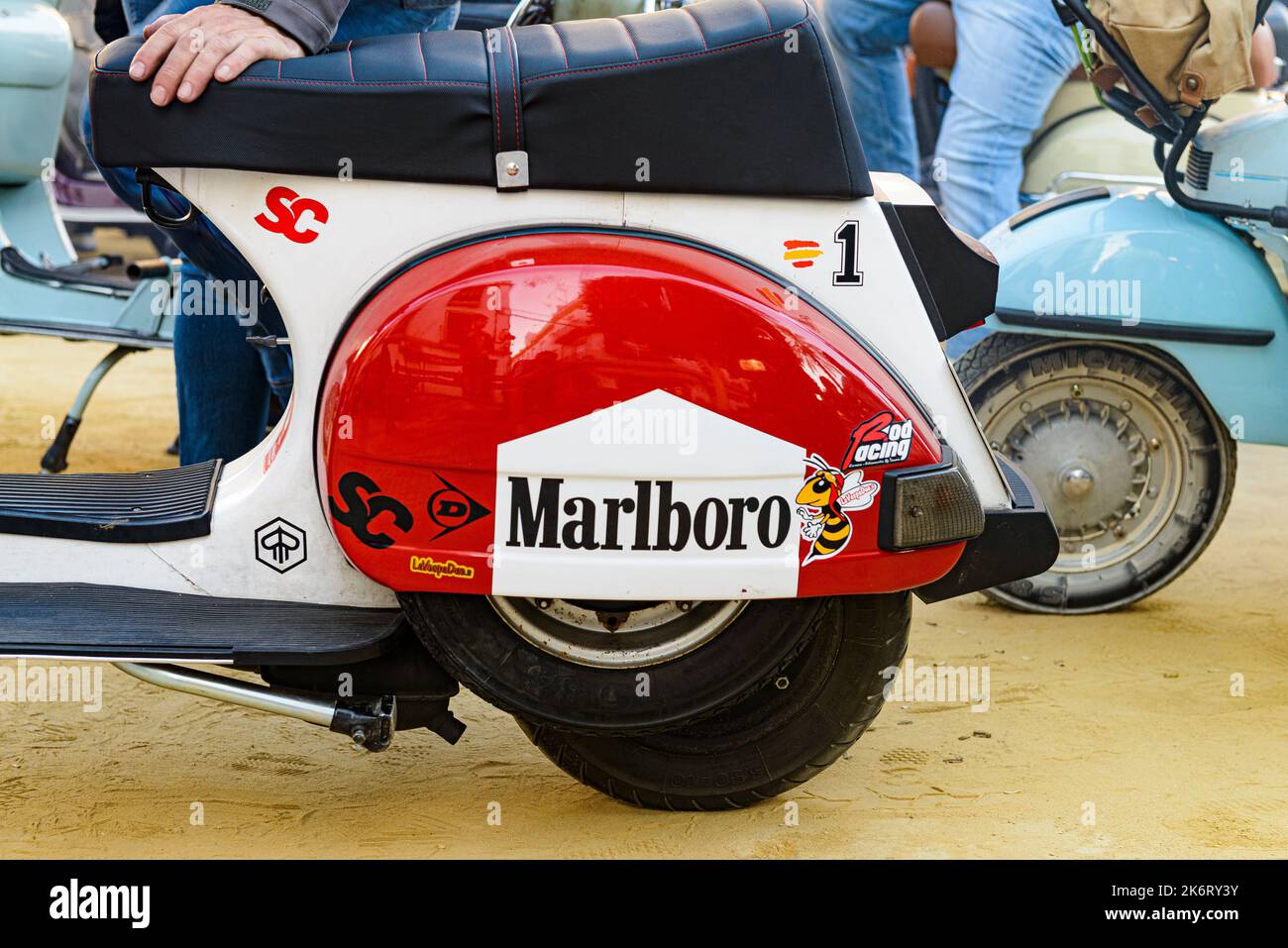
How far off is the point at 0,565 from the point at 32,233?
280 centimetres

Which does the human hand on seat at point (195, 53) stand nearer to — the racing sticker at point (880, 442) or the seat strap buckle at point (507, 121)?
the seat strap buckle at point (507, 121)

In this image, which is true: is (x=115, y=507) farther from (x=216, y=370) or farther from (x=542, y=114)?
(x=542, y=114)

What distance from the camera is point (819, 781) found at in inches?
90.7

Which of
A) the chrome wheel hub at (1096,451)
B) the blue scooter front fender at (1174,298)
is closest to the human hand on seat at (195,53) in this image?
the blue scooter front fender at (1174,298)

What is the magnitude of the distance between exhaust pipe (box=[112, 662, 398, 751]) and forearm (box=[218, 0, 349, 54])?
34.4 inches

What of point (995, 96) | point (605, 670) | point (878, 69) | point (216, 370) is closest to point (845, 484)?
point (605, 670)

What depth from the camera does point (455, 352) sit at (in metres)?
1.74

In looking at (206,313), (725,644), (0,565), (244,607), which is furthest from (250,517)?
(206,313)

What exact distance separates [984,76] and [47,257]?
2.87 m

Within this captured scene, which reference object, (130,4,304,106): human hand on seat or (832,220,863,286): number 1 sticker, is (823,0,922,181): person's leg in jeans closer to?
(832,220,863,286): number 1 sticker

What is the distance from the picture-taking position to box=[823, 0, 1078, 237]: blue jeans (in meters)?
3.67

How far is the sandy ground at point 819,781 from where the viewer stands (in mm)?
2053

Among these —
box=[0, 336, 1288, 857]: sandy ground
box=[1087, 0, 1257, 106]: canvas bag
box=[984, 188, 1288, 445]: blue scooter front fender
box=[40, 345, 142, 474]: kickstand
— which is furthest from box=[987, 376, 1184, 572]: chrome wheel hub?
box=[40, 345, 142, 474]: kickstand
